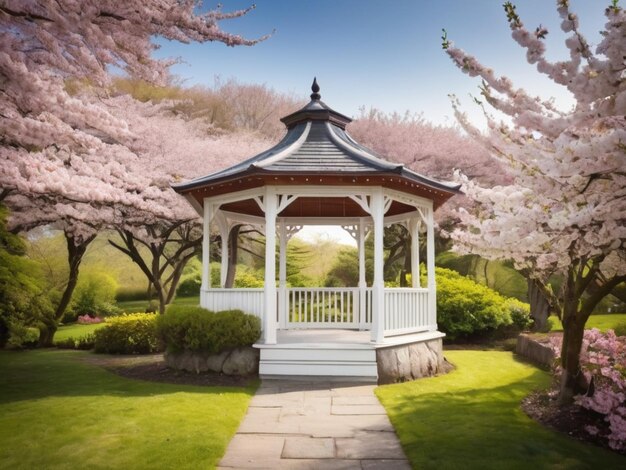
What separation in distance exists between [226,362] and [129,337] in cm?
488

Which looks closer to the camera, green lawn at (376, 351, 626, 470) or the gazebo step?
green lawn at (376, 351, 626, 470)

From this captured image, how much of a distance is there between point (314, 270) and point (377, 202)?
768 inches

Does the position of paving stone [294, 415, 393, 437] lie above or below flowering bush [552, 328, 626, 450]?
below

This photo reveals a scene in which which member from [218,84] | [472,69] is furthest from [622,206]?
[218,84]

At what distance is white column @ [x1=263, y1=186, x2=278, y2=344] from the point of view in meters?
8.44

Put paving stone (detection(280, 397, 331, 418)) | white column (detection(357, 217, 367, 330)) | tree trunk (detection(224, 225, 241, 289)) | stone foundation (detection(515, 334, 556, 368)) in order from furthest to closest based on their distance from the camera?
white column (detection(357, 217, 367, 330))
tree trunk (detection(224, 225, 241, 289))
stone foundation (detection(515, 334, 556, 368))
paving stone (detection(280, 397, 331, 418))

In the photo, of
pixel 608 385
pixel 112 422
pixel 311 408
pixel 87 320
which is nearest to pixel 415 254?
pixel 608 385

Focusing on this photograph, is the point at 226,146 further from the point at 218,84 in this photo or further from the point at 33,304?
the point at 218,84

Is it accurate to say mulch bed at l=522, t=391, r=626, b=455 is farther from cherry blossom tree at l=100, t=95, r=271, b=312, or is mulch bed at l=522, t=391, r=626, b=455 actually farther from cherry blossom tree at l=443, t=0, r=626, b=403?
cherry blossom tree at l=100, t=95, r=271, b=312

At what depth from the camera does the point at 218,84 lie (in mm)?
27672

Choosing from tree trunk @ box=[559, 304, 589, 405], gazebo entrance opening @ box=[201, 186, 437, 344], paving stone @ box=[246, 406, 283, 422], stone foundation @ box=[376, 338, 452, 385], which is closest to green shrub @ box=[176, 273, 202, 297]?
gazebo entrance opening @ box=[201, 186, 437, 344]

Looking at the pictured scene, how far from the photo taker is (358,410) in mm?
6469

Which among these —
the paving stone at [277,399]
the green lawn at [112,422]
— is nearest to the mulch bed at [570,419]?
the paving stone at [277,399]

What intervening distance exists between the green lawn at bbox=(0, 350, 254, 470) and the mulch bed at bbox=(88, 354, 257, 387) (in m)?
0.31
